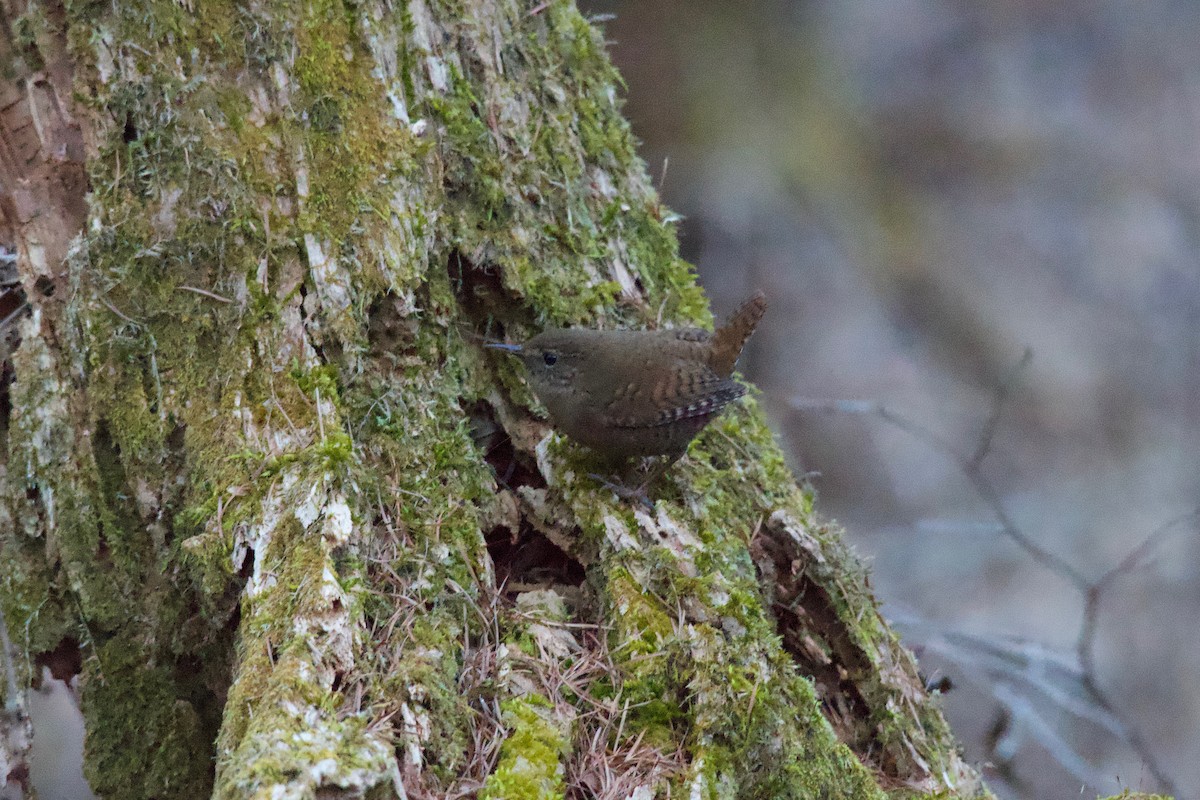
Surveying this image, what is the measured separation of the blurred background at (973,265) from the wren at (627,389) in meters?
3.63

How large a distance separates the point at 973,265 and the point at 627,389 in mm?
4916

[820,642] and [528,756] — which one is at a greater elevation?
[528,756]

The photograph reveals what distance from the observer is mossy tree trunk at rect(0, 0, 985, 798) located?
2.56m

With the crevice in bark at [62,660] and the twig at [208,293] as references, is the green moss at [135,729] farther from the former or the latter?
the twig at [208,293]

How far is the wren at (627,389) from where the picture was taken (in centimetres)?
332

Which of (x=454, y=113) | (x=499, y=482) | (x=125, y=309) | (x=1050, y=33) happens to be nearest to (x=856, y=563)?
(x=499, y=482)

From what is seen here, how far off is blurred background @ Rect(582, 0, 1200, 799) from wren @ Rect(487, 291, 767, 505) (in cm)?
363

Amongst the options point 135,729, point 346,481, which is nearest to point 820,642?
point 346,481

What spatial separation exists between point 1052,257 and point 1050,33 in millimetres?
1848

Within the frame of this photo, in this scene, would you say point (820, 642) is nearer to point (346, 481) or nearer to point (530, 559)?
point (530, 559)

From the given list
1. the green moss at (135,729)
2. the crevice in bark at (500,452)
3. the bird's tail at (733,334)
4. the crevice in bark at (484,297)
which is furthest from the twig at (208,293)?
the bird's tail at (733,334)

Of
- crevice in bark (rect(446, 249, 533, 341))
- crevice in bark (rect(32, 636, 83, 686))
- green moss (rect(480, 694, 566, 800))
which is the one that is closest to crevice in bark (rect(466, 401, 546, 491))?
crevice in bark (rect(446, 249, 533, 341))

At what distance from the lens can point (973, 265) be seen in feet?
24.0

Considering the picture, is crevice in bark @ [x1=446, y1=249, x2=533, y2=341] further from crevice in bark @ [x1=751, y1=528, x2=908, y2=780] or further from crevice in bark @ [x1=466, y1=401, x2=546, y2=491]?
crevice in bark @ [x1=751, y1=528, x2=908, y2=780]
